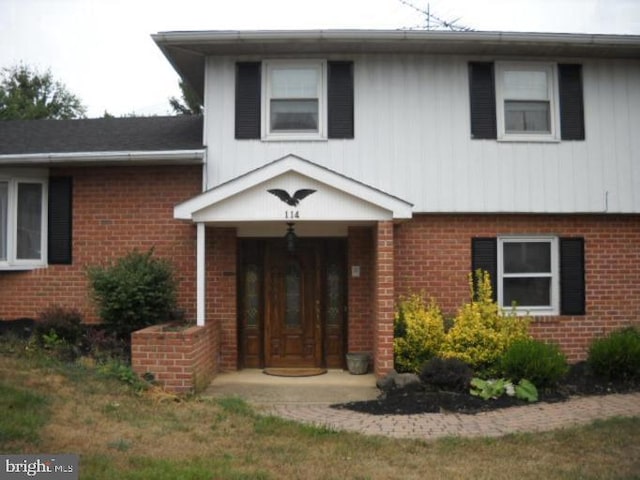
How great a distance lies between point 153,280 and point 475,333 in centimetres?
492

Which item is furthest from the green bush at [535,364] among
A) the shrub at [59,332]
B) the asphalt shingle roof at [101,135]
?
the shrub at [59,332]

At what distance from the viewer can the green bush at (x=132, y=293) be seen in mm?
9539

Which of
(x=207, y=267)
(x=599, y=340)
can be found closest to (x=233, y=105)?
(x=207, y=267)

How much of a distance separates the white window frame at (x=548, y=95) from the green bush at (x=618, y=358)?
3438 mm

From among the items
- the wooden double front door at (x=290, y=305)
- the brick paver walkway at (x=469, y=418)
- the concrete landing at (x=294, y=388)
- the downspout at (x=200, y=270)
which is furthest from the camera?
the wooden double front door at (x=290, y=305)

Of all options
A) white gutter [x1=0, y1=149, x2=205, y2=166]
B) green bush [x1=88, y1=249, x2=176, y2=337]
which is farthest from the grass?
white gutter [x1=0, y1=149, x2=205, y2=166]

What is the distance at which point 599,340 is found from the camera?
10070 mm

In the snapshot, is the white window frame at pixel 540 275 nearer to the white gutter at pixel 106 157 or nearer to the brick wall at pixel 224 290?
the brick wall at pixel 224 290

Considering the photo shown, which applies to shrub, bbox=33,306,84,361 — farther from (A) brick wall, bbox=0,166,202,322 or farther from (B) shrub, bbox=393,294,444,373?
(B) shrub, bbox=393,294,444,373

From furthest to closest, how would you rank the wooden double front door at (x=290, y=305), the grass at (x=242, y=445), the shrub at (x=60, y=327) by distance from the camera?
the wooden double front door at (x=290, y=305) → the shrub at (x=60, y=327) → the grass at (x=242, y=445)

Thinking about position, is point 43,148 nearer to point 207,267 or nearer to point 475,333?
point 207,267

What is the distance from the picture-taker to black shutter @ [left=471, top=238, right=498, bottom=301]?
10.6m

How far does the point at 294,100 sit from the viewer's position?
10.7 metres

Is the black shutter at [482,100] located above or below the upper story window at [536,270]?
above
